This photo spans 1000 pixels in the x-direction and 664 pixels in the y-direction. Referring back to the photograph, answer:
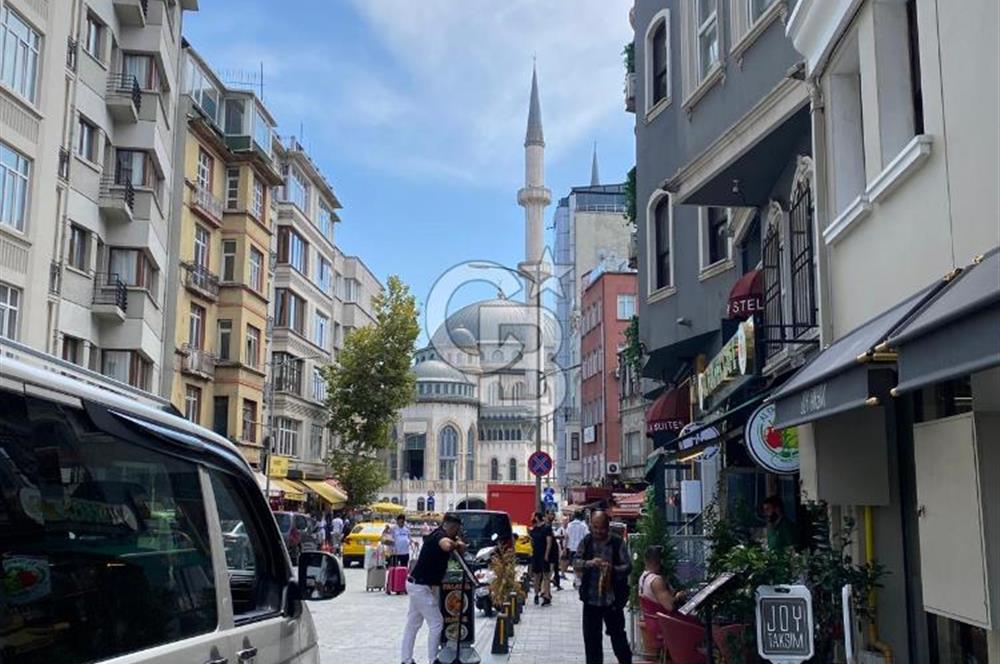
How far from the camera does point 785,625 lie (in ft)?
22.2

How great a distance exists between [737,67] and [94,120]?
20.2 meters

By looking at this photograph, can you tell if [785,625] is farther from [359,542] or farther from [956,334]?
[359,542]

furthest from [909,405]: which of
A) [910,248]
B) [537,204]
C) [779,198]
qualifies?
[537,204]

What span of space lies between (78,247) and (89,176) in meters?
1.95

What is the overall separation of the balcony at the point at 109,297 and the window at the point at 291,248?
20362 millimetres

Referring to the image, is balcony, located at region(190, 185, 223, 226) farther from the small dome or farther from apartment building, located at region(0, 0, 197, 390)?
the small dome

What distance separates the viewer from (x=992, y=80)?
605 centimetres

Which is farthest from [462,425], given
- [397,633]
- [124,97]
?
[397,633]

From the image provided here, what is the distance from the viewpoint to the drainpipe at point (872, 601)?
26.8 ft

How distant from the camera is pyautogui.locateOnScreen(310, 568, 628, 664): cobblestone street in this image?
13.0 m

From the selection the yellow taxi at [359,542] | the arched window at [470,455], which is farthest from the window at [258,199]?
the arched window at [470,455]

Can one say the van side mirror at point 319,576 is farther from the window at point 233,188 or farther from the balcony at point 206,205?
the window at point 233,188

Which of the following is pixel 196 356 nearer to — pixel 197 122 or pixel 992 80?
pixel 197 122

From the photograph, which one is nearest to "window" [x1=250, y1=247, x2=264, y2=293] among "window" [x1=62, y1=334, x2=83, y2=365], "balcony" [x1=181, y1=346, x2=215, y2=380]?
"balcony" [x1=181, y1=346, x2=215, y2=380]
